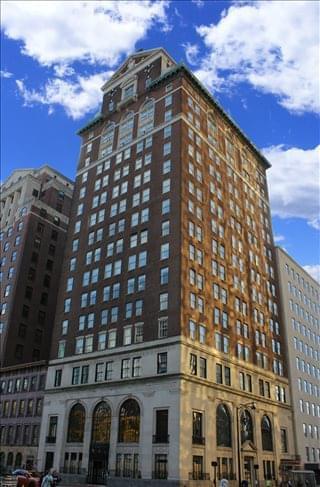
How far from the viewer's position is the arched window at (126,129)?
267 ft

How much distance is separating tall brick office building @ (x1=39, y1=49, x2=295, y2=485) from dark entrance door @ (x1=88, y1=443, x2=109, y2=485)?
0.56ft

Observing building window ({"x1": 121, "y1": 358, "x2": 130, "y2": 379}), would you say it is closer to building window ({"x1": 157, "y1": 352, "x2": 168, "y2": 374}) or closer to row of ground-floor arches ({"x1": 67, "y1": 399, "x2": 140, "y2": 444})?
row of ground-floor arches ({"x1": 67, "y1": 399, "x2": 140, "y2": 444})

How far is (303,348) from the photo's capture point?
87750 millimetres

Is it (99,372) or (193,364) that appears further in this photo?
(99,372)

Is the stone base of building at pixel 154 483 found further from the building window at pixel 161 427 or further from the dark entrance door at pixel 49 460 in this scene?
the dark entrance door at pixel 49 460

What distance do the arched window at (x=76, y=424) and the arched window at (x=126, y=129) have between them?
43980mm

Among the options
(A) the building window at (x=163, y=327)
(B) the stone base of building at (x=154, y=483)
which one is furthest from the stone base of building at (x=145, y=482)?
(A) the building window at (x=163, y=327)

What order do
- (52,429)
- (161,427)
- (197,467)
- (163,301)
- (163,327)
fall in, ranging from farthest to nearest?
(52,429) < (163,301) < (163,327) < (161,427) < (197,467)

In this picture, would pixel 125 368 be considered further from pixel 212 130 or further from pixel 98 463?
pixel 212 130

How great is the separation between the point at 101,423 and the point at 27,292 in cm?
4173

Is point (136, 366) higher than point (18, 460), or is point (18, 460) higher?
point (136, 366)

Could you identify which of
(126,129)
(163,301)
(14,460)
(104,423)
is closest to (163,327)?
(163,301)

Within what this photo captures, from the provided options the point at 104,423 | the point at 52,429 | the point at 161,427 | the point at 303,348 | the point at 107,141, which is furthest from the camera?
the point at 303,348

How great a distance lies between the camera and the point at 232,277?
7138cm
